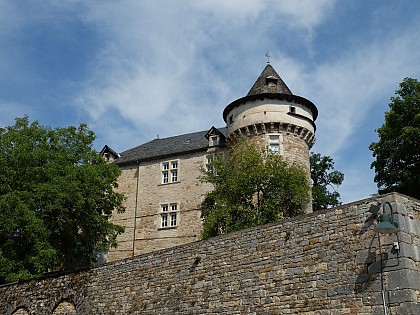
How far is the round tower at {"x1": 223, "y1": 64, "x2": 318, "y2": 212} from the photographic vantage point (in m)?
32.0

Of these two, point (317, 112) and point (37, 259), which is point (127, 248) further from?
point (317, 112)

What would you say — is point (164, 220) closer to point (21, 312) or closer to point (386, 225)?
point (21, 312)

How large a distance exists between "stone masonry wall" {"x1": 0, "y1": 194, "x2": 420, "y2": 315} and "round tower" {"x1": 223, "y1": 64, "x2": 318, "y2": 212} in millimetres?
16480

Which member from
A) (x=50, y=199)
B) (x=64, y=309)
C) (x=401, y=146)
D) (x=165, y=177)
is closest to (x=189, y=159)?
(x=165, y=177)

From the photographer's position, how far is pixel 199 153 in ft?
121

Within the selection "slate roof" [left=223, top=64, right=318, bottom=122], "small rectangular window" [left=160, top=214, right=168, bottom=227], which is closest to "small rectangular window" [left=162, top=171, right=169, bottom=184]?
"small rectangular window" [left=160, top=214, right=168, bottom=227]

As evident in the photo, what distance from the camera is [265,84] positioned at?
3350 centimetres

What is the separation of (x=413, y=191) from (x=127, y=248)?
1888cm

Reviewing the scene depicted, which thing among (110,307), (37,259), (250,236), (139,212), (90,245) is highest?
(139,212)

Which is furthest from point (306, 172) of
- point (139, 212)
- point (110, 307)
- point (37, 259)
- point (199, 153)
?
point (110, 307)

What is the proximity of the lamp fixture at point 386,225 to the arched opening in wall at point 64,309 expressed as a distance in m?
11.3

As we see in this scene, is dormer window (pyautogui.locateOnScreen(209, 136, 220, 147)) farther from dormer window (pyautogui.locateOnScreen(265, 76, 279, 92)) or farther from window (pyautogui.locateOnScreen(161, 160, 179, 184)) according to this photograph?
dormer window (pyautogui.locateOnScreen(265, 76, 279, 92))

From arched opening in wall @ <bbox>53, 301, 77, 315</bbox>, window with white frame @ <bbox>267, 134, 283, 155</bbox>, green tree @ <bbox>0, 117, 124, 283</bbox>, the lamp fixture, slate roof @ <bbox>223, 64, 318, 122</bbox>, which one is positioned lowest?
arched opening in wall @ <bbox>53, 301, 77, 315</bbox>

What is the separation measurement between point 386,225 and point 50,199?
20972 mm
